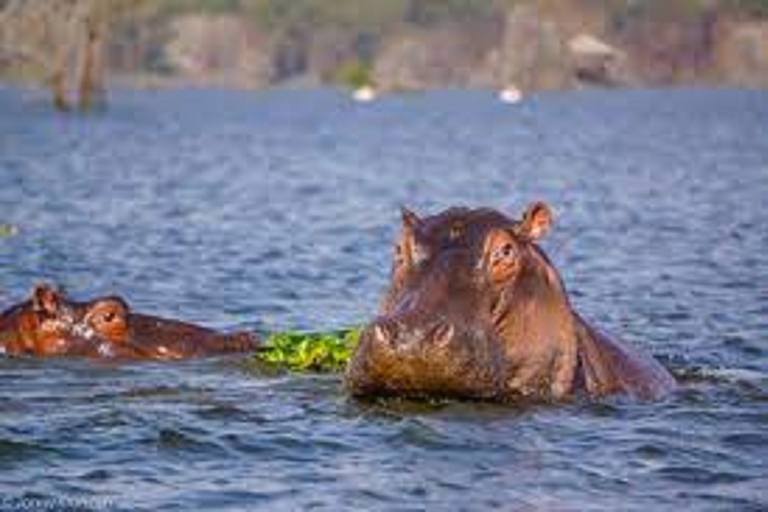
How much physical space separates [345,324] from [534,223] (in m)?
5.82

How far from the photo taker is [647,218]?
27.8 m

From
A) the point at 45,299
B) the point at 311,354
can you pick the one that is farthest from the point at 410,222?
the point at 45,299

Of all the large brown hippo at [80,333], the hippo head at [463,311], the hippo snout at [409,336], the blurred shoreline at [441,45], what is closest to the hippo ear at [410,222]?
the hippo head at [463,311]

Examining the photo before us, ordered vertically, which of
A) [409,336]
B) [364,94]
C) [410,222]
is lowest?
[409,336]

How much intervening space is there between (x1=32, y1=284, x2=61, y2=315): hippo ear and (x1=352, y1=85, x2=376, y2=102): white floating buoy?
127 meters

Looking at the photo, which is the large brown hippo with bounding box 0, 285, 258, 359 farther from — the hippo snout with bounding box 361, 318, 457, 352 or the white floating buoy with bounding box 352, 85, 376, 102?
the white floating buoy with bounding box 352, 85, 376, 102

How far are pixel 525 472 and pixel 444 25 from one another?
570 feet

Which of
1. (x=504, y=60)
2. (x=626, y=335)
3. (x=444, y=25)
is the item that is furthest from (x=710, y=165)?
(x=444, y=25)

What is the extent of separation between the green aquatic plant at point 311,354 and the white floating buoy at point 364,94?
415ft

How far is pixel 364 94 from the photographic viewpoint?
143 meters

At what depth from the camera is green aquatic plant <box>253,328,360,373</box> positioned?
12.5 metres

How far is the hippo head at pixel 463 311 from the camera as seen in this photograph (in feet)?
32.0

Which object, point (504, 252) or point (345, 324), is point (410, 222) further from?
point (345, 324)

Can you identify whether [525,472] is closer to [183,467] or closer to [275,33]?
[183,467]
